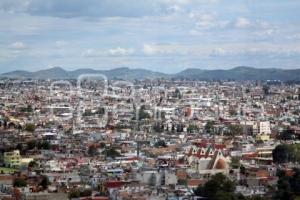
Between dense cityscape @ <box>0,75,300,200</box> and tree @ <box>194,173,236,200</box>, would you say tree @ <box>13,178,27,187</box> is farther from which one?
tree @ <box>194,173,236,200</box>

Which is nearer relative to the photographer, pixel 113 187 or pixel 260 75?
pixel 113 187

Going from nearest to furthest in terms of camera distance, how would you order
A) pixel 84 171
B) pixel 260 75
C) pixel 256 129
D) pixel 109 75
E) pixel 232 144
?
pixel 84 171 < pixel 232 144 < pixel 256 129 < pixel 109 75 < pixel 260 75

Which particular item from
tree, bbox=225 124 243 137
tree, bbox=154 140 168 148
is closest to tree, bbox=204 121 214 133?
tree, bbox=225 124 243 137

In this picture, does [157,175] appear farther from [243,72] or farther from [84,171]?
[243,72]

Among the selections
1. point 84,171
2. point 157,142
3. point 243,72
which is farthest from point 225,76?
point 84,171

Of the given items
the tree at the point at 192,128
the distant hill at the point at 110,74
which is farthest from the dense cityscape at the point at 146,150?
the distant hill at the point at 110,74

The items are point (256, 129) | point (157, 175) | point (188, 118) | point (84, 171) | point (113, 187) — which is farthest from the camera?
point (188, 118)
